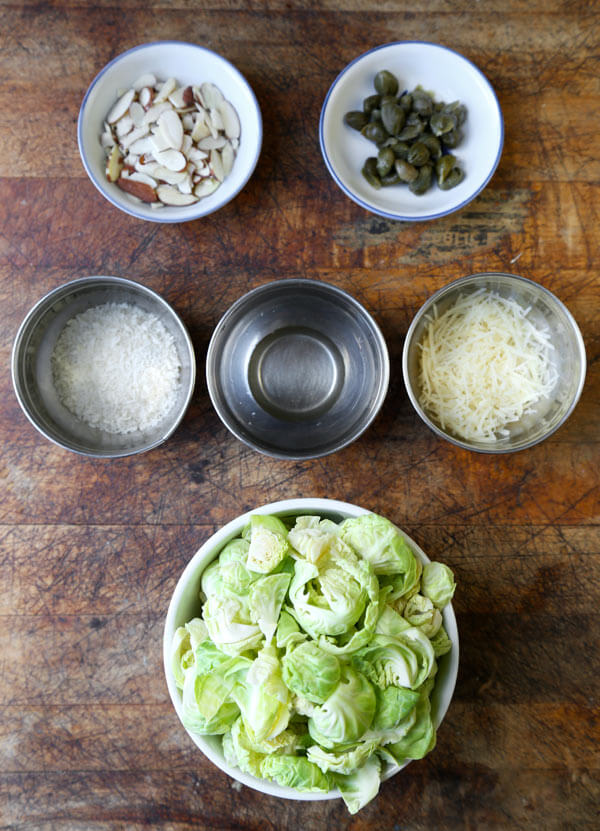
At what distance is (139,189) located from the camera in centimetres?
169

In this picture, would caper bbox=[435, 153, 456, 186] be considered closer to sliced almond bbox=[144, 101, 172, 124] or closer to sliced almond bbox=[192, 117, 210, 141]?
sliced almond bbox=[192, 117, 210, 141]

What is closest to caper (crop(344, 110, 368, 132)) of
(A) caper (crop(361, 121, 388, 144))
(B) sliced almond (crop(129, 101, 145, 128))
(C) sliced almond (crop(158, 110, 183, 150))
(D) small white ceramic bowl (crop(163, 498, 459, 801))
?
(A) caper (crop(361, 121, 388, 144))

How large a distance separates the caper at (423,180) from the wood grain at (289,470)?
0.11 meters

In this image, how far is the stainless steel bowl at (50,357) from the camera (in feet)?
5.36

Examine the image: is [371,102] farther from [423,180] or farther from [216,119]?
[216,119]

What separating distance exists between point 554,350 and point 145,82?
1.30 meters

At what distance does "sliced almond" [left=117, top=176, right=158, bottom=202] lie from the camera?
1.69 m

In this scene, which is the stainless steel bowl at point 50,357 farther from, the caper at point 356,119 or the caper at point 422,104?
the caper at point 422,104

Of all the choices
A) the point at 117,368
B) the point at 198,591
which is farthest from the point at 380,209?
the point at 198,591

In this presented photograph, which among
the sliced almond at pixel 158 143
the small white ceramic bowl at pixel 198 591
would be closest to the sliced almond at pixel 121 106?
the sliced almond at pixel 158 143

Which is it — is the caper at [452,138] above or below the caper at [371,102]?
below

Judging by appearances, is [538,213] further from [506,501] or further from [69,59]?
[69,59]

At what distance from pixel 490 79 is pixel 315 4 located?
53 cm

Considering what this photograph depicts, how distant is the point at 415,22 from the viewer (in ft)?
5.84
